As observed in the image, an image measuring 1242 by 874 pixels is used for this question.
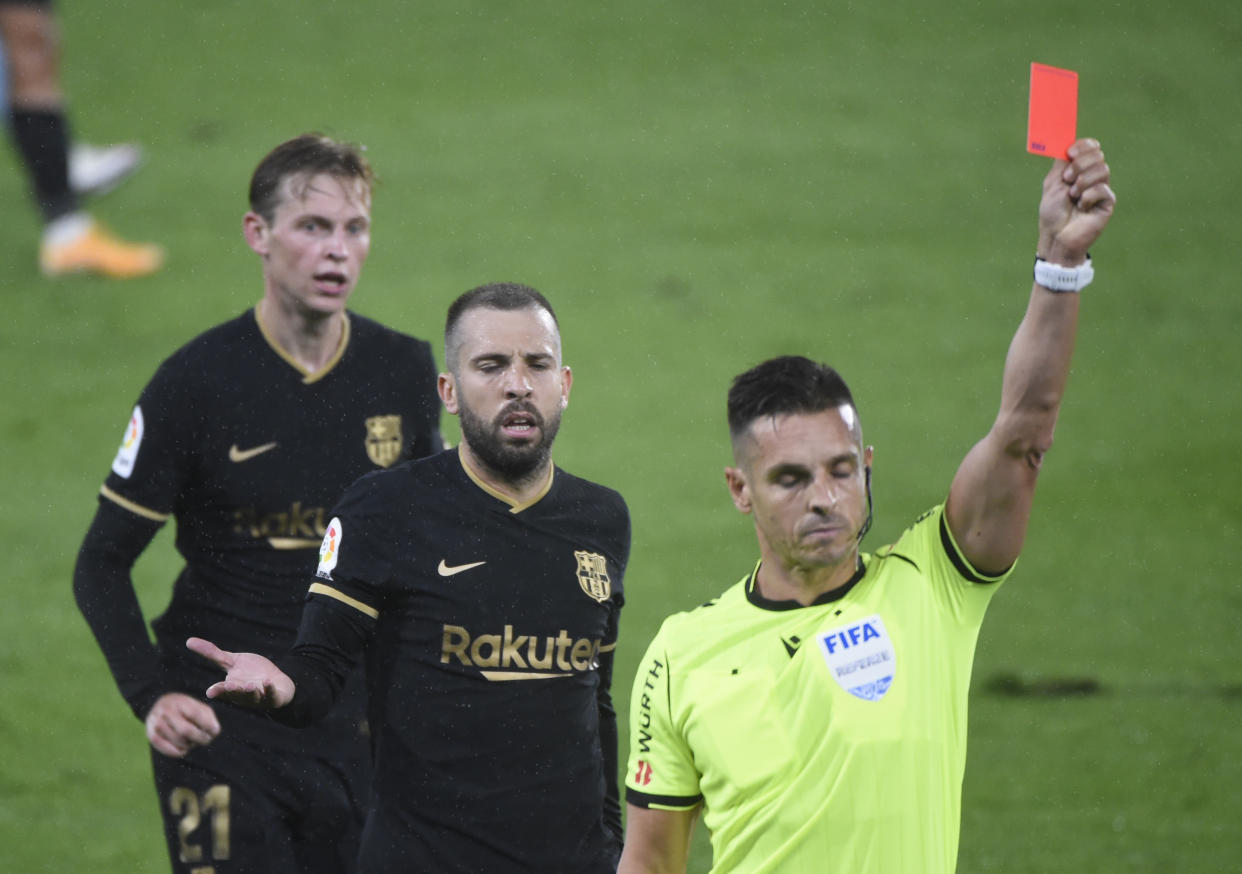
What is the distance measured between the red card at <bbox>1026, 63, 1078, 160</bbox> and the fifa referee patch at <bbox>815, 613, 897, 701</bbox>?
0.91 meters

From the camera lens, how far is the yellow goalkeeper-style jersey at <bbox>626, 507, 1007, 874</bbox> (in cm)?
292

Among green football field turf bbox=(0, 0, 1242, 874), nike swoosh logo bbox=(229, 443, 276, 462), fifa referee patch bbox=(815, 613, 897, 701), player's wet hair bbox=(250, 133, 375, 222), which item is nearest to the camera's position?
fifa referee patch bbox=(815, 613, 897, 701)

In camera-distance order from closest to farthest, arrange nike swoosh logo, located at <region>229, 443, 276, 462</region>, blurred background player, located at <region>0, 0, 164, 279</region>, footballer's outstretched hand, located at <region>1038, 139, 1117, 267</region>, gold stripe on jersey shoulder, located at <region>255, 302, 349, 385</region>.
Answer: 1. footballer's outstretched hand, located at <region>1038, 139, 1117, 267</region>
2. nike swoosh logo, located at <region>229, 443, 276, 462</region>
3. gold stripe on jersey shoulder, located at <region>255, 302, 349, 385</region>
4. blurred background player, located at <region>0, 0, 164, 279</region>

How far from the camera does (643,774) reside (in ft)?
10.5

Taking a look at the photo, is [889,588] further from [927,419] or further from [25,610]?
[927,419]

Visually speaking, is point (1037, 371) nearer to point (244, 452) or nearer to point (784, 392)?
point (784, 392)

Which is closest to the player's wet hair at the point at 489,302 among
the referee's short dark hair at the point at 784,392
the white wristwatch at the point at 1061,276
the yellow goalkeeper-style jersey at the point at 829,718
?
the referee's short dark hair at the point at 784,392

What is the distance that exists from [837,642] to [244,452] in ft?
6.50

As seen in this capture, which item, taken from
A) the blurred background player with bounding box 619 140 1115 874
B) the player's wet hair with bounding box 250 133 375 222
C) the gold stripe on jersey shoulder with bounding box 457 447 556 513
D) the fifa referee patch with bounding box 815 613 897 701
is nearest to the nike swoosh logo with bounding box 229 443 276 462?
the player's wet hair with bounding box 250 133 375 222

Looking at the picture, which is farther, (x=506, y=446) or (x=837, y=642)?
(x=506, y=446)

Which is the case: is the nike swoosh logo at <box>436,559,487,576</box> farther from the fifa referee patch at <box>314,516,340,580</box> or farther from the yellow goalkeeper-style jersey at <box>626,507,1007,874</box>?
the yellow goalkeeper-style jersey at <box>626,507,1007,874</box>

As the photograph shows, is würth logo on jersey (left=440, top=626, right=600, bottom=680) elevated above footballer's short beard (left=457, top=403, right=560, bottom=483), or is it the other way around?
footballer's short beard (left=457, top=403, right=560, bottom=483)

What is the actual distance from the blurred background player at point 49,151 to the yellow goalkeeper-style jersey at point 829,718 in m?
10.1

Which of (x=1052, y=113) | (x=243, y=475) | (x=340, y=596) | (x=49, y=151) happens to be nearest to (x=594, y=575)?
(x=340, y=596)
